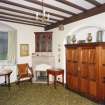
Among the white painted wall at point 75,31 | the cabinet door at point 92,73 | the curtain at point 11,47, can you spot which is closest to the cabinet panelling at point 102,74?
the cabinet door at point 92,73

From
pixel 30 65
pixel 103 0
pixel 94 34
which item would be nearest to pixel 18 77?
pixel 30 65

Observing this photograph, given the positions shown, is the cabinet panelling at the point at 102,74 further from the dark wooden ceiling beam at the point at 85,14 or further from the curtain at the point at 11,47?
the curtain at the point at 11,47

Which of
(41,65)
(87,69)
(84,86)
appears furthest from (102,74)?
(41,65)

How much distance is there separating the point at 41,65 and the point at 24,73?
36.2 inches

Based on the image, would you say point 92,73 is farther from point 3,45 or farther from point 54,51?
point 3,45

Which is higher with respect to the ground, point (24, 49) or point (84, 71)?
point (24, 49)

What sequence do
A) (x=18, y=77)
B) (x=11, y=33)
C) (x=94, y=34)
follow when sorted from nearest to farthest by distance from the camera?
(x=94, y=34) → (x=18, y=77) → (x=11, y=33)

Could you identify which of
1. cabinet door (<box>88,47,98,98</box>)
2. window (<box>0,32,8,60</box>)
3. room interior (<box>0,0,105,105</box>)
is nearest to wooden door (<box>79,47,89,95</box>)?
room interior (<box>0,0,105,105</box>)

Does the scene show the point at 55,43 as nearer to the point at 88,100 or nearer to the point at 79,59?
the point at 79,59

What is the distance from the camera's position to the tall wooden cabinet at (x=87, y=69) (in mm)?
4258

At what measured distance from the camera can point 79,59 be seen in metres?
5.05

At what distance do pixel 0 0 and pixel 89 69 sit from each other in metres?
3.33

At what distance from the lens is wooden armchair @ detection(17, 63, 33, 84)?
6.32 metres

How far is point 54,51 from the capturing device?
23.1ft
